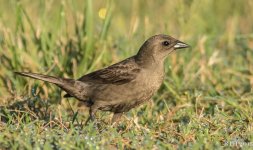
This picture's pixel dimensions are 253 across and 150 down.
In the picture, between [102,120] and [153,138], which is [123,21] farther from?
[153,138]

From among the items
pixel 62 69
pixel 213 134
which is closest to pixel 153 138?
pixel 213 134

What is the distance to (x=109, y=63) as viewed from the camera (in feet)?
28.1

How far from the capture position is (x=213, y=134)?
19.3 feet

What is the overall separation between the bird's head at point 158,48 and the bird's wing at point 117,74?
151 millimetres

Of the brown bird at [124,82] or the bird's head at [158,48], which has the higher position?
the bird's head at [158,48]

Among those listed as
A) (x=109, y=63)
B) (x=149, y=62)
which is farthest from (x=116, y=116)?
(x=109, y=63)

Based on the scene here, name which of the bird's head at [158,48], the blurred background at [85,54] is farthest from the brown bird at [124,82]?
the blurred background at [85,54]

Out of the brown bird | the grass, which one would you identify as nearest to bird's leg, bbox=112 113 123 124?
the brown bird

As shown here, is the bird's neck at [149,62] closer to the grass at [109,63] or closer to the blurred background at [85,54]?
the grass at [109,63]

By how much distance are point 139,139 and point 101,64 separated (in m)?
2.90

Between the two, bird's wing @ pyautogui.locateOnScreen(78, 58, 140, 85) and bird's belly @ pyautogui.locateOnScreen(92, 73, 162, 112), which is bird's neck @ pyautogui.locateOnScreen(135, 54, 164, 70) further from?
bird's belly @ pyautogui.locateOnScreen(92, 73, 162, 112)

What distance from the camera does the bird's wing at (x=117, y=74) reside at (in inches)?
276

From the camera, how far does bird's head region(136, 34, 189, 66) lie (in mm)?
7238

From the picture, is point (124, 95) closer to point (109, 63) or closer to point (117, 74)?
point (117, 74)
